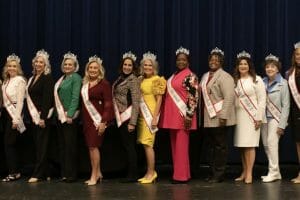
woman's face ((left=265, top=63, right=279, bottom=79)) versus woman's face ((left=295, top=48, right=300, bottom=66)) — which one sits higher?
woman's face ((left=295, top=48, right=300, bottom=66))

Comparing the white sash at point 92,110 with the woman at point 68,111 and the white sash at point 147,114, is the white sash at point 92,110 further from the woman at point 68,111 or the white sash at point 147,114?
the white sash at point 147,114

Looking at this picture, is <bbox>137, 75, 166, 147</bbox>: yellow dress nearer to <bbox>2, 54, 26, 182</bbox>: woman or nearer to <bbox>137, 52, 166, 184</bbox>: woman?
<bbox>137, 52, 166, 184</bbox>: woman

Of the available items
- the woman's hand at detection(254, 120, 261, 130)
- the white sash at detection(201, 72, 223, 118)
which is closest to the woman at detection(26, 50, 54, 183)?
the white sash at detection(201, 72, 223, 118)

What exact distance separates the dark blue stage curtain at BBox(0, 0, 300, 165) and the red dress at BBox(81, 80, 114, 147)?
1.39 meters

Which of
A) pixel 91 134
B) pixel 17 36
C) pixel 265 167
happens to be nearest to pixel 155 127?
pixel 91 134

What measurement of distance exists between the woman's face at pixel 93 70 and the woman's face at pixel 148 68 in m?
0.46

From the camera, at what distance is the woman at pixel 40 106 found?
511cm

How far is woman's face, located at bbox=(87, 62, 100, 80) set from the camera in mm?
5012

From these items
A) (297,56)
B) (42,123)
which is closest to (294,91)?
(297,56)

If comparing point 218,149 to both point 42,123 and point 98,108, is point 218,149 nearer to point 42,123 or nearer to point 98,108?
point 98,108

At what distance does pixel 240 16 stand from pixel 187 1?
674mm

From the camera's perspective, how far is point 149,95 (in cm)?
508

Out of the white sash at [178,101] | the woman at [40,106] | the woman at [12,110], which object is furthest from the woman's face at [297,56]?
the woman at [12,110]

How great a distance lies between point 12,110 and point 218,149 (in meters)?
2.09
